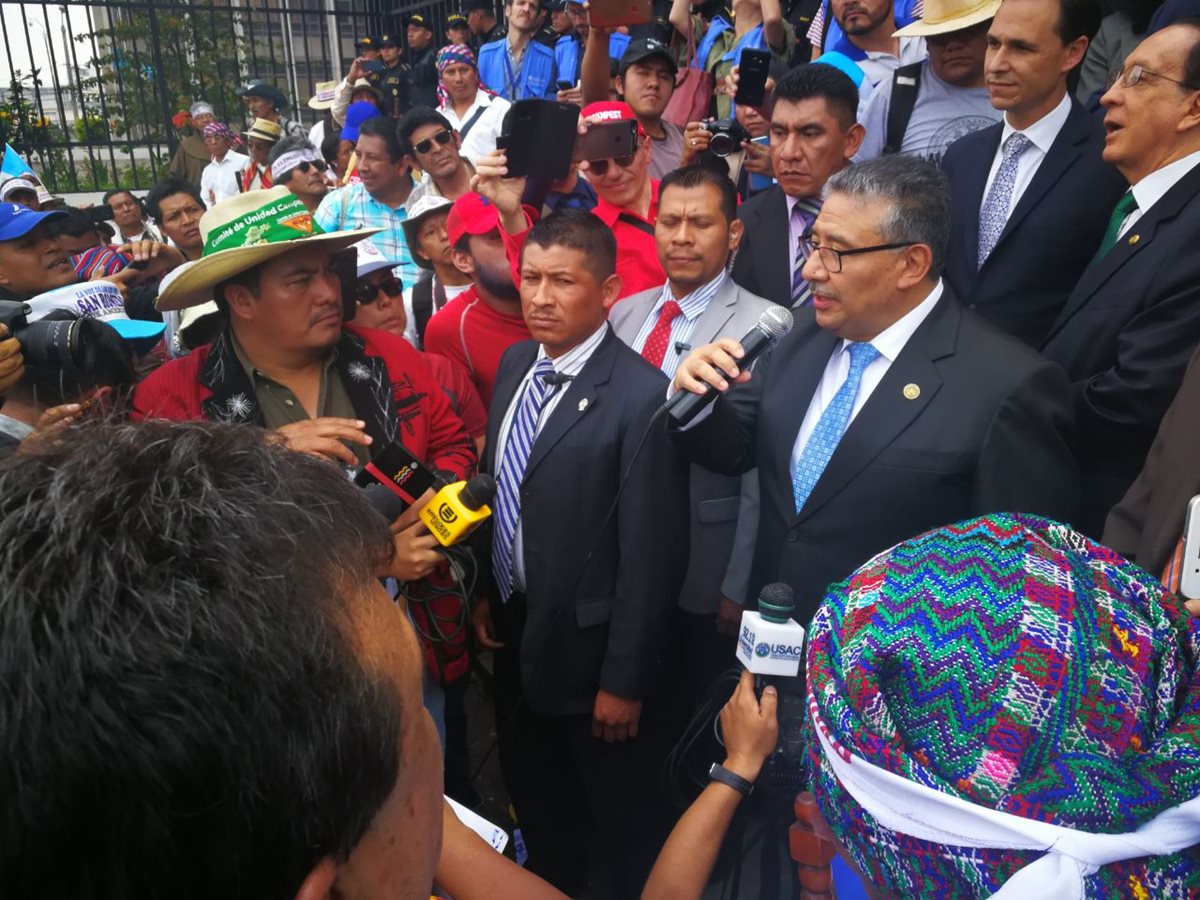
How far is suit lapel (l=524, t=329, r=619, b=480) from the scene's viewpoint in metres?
2.70

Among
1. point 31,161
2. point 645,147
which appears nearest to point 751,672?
point 645,147

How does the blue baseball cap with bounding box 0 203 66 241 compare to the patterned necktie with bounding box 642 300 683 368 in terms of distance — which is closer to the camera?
the patterned necktie with bounding box 642 300 683 368

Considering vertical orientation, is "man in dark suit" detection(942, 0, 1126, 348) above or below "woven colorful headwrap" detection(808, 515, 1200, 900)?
above

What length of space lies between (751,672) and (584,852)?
177 centimetres

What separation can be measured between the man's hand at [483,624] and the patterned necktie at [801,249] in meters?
1.61

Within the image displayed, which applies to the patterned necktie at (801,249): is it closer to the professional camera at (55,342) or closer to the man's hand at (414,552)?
the man's hand at (414,552)

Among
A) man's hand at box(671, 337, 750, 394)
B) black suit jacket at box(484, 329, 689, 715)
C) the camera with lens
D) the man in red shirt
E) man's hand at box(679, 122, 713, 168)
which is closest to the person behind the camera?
man's hand at box(671, 337, 750, 394)

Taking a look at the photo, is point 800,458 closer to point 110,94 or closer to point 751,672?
point 751,672

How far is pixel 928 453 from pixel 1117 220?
1246 millimetres

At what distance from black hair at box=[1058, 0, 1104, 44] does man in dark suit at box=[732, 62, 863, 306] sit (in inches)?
29.7

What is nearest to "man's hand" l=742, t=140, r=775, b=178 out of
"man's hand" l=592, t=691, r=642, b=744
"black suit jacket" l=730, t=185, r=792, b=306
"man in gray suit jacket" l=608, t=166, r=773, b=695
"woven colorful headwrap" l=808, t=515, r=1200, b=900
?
"black suit jacket" l=730, t=185, r=792, b=306

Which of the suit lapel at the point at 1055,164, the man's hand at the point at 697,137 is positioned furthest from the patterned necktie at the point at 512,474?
the man's hand at the point at 697,137

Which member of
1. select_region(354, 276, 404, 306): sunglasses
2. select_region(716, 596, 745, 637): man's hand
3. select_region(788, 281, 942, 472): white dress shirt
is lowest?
select_region(716, 596, 745, 637): man's hand

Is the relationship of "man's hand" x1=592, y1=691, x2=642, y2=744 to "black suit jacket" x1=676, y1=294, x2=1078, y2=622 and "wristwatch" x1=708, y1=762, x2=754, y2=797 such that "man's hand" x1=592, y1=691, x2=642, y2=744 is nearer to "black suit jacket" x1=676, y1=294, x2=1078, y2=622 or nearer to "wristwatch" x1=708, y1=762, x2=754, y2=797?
"black suit jacket" x1=676, y1=294, x2=1078, y2=622
